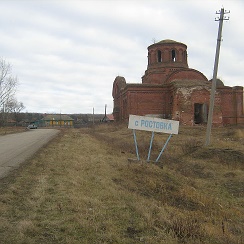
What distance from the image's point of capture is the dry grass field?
176 inches

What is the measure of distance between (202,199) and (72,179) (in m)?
3.28

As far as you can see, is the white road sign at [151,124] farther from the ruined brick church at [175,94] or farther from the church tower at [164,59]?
the church tower at [164,59]

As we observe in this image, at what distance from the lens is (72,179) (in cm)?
786

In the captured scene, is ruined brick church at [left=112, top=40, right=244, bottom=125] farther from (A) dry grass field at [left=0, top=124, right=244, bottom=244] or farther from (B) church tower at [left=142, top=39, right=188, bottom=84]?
(A) dry grass field at [left=0, top=124, right=244, bottom=244]

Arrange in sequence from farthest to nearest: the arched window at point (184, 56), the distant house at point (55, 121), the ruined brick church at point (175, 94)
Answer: the distant house at point (55, 121) < the arched window at point (184, 56) < the ruined brick church at point (175, 94)

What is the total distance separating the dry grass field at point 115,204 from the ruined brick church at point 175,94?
2043 cm

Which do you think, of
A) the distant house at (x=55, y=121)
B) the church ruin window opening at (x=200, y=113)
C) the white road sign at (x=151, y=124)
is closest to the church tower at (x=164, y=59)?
the church ruin window opening at (x=200, y=113)

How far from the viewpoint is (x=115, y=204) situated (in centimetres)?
596

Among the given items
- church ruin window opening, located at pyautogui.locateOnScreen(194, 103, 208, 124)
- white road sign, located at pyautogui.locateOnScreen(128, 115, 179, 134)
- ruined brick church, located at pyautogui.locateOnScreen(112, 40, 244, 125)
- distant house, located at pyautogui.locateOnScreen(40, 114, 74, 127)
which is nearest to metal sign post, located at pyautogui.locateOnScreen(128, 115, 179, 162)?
white road sign, located at pyautogui.locateOnScreen(128, 115, 179, 134)

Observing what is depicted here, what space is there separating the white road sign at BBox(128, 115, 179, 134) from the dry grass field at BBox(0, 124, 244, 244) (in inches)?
52.2

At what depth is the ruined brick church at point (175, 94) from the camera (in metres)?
31.2

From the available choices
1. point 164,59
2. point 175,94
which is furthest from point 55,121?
point 175,94

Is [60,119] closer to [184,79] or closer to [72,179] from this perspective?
[184,79]

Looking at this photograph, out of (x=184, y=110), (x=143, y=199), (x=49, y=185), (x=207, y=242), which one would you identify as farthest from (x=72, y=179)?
(x=184, y=110)
